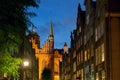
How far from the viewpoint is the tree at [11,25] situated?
20.0 meters

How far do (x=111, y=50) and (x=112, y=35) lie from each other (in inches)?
78.0

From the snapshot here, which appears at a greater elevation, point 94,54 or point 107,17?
point 107,17

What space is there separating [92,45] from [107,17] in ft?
43.5

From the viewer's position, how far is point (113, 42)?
47.3 m

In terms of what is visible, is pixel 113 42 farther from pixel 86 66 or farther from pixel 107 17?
pixel 86 66

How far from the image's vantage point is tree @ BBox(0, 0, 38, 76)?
20000mm

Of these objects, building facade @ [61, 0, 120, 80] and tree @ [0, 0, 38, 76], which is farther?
building facade @ [61, 0, 120, 80]

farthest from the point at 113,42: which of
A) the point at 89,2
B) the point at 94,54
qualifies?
the point at 89,2

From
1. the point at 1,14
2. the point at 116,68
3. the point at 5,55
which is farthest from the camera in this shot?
the point at 116,68

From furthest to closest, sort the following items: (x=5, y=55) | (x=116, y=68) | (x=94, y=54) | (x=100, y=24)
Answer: (x=94, y=54), (x=100, y=24), (x=116, y=68), (x=5, y=55)

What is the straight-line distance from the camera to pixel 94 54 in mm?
57781

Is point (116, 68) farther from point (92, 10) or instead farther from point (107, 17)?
point (92, 10)

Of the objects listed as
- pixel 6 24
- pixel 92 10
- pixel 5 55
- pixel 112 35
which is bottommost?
pixel 5 55

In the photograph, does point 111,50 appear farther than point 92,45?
No
